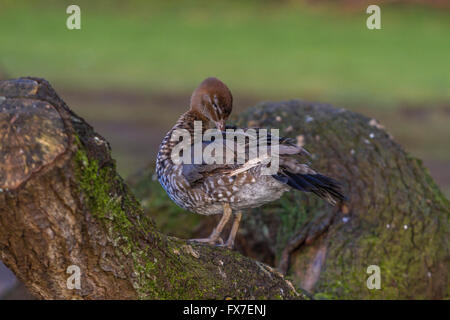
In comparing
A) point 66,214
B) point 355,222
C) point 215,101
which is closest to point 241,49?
point 355,222

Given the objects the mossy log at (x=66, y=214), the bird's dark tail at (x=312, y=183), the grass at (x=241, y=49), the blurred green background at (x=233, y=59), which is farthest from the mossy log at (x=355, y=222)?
the grass at (x=241, y=49)

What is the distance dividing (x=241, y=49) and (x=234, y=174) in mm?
13810

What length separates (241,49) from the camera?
1766 centimetres

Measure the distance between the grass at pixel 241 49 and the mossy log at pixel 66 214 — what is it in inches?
430

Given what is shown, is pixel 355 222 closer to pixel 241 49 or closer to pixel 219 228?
pixel 219 228

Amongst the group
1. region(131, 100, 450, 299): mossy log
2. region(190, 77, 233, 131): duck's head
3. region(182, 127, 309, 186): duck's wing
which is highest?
region(190, 77, 233, 131): duck's head

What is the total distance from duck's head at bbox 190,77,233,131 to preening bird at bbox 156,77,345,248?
21cm

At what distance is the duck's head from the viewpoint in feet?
15.5

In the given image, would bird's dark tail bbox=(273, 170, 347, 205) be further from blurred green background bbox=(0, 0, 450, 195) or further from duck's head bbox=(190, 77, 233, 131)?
blurred green background bbox=(0, 0, 450, 195)

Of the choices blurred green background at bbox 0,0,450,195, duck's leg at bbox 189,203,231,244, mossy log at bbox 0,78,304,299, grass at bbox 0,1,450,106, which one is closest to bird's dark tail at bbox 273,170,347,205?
duck's leg at bbox 189,203,231,244

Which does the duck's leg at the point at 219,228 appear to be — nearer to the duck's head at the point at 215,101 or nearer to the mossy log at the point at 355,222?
the duck's head at the point at 215,101

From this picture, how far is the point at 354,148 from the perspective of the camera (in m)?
5.59

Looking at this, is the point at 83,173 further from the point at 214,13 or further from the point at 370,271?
the point at 214,13

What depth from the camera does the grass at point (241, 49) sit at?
14.9 m
